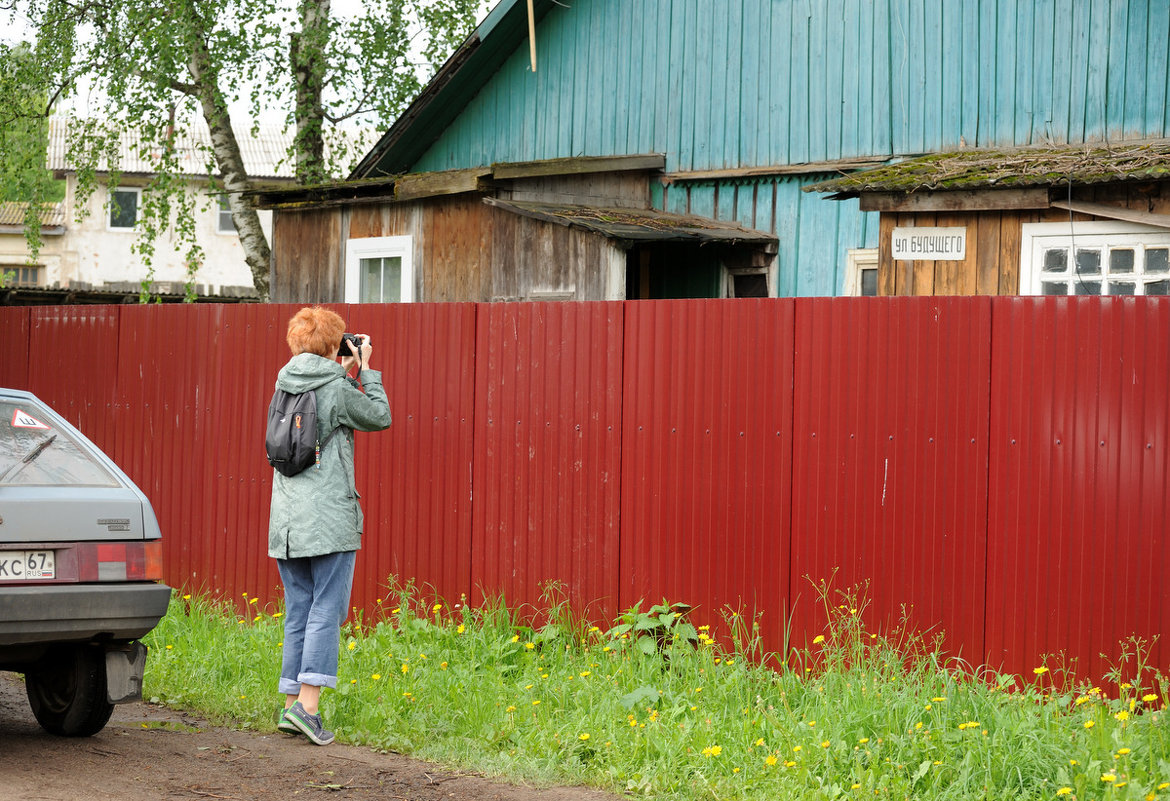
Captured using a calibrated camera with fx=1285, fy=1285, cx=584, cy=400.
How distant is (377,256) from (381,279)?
254 millimetres

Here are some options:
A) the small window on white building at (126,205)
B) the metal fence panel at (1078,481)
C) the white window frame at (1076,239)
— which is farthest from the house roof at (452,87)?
the small window on white building at (126,205)

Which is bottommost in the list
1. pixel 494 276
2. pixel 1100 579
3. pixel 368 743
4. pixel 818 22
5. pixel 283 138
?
pixel 368 743

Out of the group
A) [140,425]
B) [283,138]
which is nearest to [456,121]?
[140,425]

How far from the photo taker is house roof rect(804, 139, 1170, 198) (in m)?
9.41

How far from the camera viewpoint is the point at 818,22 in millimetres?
12773

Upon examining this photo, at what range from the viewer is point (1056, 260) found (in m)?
10.1

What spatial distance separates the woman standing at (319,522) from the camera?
5781mm

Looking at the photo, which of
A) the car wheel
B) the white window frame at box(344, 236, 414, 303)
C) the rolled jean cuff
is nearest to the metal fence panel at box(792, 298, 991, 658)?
the rolled jean cuff

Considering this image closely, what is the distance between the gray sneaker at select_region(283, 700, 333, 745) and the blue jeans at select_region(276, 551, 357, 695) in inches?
4.9

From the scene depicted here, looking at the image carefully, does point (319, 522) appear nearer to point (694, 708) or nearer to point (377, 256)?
point (694, 708)

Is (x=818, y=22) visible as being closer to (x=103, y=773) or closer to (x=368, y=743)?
(x=368, y=743)

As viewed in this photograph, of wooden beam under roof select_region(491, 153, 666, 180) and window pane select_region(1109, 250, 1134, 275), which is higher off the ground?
wooden beam under roof select_region(491, 153, 666, 180)

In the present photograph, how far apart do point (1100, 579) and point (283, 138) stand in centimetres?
4585

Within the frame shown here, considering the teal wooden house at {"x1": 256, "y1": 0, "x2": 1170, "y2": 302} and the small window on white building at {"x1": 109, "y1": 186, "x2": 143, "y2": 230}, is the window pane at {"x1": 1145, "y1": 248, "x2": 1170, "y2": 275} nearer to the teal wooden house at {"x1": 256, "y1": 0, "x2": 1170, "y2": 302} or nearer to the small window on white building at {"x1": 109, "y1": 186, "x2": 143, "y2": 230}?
the teal wooden house at {"x1": 256, "y1": 0, "x2": 1170, "y2": 302}
